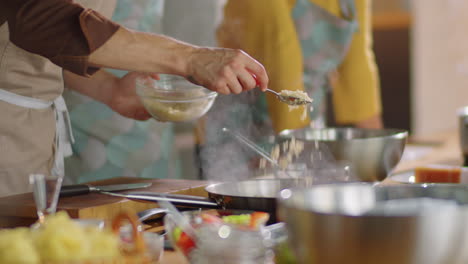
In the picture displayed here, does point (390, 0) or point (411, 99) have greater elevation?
point (390, 0)

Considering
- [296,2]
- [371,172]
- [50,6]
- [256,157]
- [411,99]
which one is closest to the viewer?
[50,6]

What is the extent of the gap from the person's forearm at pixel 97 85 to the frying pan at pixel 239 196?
744 mm

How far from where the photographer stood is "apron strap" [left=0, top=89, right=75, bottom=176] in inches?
68.3

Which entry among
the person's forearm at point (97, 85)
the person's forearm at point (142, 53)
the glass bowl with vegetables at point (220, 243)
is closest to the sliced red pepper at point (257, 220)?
the glass bowl with vegetables at point (220, 243)

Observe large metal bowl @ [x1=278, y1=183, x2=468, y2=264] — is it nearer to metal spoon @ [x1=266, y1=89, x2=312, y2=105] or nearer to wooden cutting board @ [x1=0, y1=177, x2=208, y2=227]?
wooden cutting board @ [x1=0, y1=177, x2=208, y2=227]

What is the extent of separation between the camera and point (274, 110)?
284 cm

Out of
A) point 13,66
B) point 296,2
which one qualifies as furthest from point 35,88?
point 296,2

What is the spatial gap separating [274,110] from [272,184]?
150cm

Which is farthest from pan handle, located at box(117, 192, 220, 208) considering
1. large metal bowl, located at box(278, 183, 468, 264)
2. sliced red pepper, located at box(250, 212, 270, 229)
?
large metal bowl, located at box(278, 183, 468, 264)

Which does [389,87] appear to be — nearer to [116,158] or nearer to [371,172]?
[116,158]

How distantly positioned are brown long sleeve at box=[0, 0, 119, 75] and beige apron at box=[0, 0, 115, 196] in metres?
0.28

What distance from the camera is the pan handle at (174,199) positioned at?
1199mm

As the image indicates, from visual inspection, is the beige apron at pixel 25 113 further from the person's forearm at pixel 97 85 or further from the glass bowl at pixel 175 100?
the glass bowl at pixel 175 100

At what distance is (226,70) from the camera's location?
1.39m
